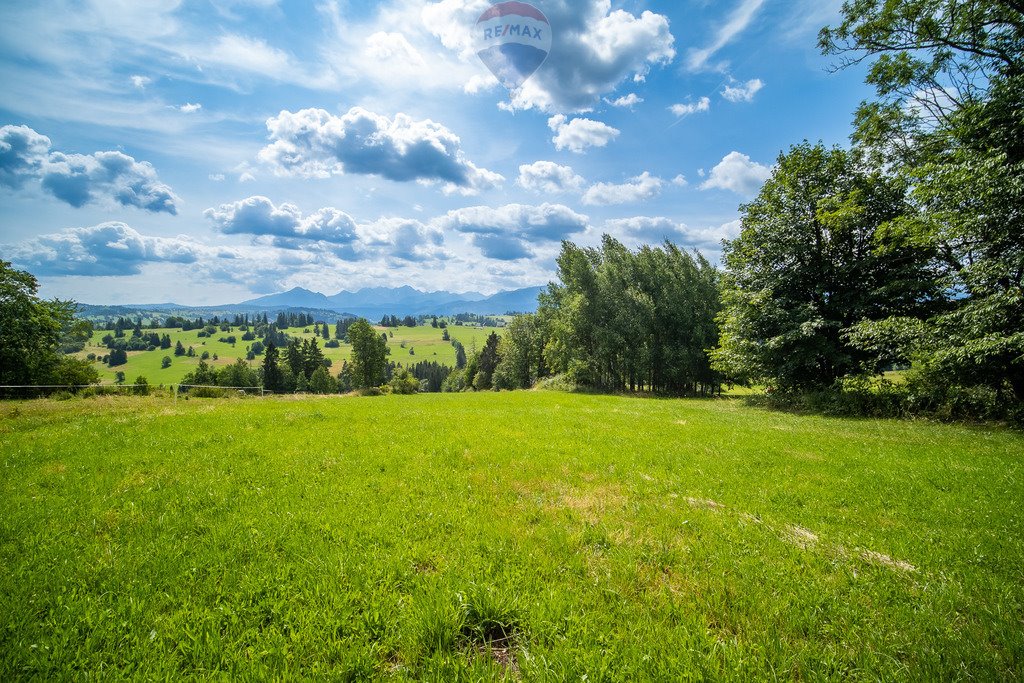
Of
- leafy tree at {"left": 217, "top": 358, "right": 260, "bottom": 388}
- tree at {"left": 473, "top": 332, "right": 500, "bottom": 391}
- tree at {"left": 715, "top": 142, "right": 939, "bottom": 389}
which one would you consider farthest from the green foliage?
leafy tree at {"left": 217, "top": 358, "right": 260, "bottom": 388}

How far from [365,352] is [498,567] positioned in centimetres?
8158

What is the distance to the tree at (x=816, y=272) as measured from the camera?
26.2m

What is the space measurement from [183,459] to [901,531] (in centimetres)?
1730

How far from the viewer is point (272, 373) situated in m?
91.3

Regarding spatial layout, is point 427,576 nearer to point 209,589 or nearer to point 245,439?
point 209,589

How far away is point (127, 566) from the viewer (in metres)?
5.10

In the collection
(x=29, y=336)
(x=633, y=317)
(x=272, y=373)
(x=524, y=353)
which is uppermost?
(x=633, y=317)

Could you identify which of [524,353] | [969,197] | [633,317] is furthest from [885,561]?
[524,353]

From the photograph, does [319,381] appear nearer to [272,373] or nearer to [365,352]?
[272,373]

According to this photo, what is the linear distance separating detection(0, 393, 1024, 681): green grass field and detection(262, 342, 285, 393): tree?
3564 inches

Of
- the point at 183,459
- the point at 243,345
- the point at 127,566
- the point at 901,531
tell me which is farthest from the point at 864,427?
the point at 243,345

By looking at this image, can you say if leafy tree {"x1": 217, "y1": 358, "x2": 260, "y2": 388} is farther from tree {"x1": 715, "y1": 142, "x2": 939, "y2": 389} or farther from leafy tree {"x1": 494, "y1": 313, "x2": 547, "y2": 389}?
tree {"x1": 715, "y1": 142, "x2": 939, "y2": 389}

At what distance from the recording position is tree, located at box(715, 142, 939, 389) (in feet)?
86.0

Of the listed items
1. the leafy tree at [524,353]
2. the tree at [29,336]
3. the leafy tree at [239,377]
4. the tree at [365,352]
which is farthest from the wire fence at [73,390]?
the leafy tree at [239,377]
